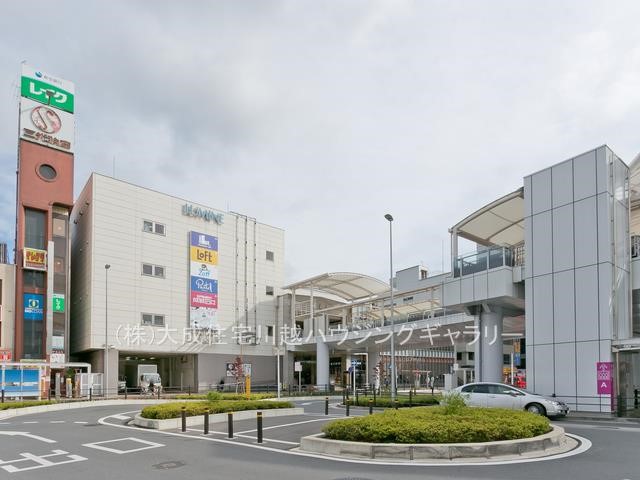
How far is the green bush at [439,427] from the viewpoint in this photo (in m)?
12.6

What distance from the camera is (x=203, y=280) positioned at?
2269 inches

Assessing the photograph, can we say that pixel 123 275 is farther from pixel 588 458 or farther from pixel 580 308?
pixel 588 458

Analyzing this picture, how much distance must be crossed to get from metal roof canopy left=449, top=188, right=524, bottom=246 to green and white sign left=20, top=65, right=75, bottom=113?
117ft

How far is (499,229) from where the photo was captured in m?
32.6

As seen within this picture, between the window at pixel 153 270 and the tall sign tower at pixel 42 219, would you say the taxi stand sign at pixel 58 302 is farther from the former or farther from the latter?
the window at pixel 153 270

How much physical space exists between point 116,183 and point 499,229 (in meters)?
34.1

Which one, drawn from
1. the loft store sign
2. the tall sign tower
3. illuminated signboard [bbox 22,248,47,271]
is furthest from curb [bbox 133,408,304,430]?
the loft store sign

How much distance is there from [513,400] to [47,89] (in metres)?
44.6

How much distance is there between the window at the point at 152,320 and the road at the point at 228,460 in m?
34.1

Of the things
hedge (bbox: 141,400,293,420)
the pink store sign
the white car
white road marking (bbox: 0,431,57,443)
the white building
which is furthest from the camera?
the white building

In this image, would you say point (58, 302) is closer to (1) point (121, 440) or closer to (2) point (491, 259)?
(2) point (491, 259)

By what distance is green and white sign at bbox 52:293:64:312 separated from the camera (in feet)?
159

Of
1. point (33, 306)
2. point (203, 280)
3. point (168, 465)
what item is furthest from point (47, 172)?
point (168, 465)

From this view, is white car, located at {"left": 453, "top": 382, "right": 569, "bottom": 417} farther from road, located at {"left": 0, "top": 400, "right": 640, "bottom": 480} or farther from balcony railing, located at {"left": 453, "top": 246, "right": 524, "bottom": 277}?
balcony railing, located at {"left": 453, "top": 246, "right": 524, "bottom": 277}
